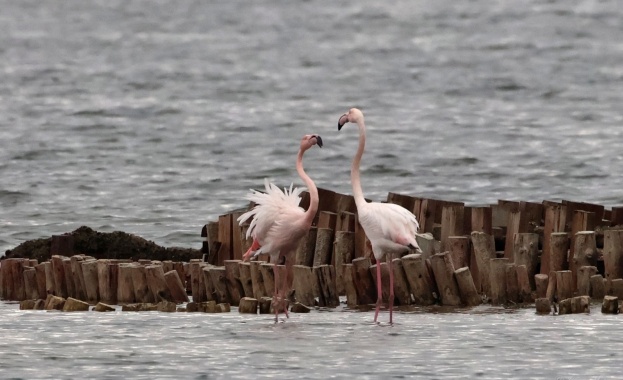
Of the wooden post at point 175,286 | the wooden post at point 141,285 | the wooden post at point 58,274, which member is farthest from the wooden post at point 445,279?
the wooden post at point 58,274

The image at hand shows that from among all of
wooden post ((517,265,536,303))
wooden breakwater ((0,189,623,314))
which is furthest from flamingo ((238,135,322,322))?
wooden post ((517,265,536,303))

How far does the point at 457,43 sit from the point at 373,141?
100 feet

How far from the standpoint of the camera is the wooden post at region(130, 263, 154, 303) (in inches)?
696

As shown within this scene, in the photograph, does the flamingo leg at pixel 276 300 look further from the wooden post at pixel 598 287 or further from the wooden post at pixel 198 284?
the wooden post at pixel 598 287

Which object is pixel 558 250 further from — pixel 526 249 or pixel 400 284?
pixel 400 284

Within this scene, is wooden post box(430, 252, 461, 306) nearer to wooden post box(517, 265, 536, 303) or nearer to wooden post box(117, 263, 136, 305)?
wooden post box(517, 265, 536, 303)

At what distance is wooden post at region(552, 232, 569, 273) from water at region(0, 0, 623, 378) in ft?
4.03

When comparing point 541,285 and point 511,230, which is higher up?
point 511,230

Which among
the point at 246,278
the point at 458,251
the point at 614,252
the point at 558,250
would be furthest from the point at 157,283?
the point at 614,252

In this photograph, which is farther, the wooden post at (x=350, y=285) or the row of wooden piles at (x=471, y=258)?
the wooden post at (x=350, y=285)

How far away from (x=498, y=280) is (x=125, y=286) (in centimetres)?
425

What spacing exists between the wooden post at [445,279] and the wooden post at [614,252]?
1.67 meters

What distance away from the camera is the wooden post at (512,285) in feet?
55.7

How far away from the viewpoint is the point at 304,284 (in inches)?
693
